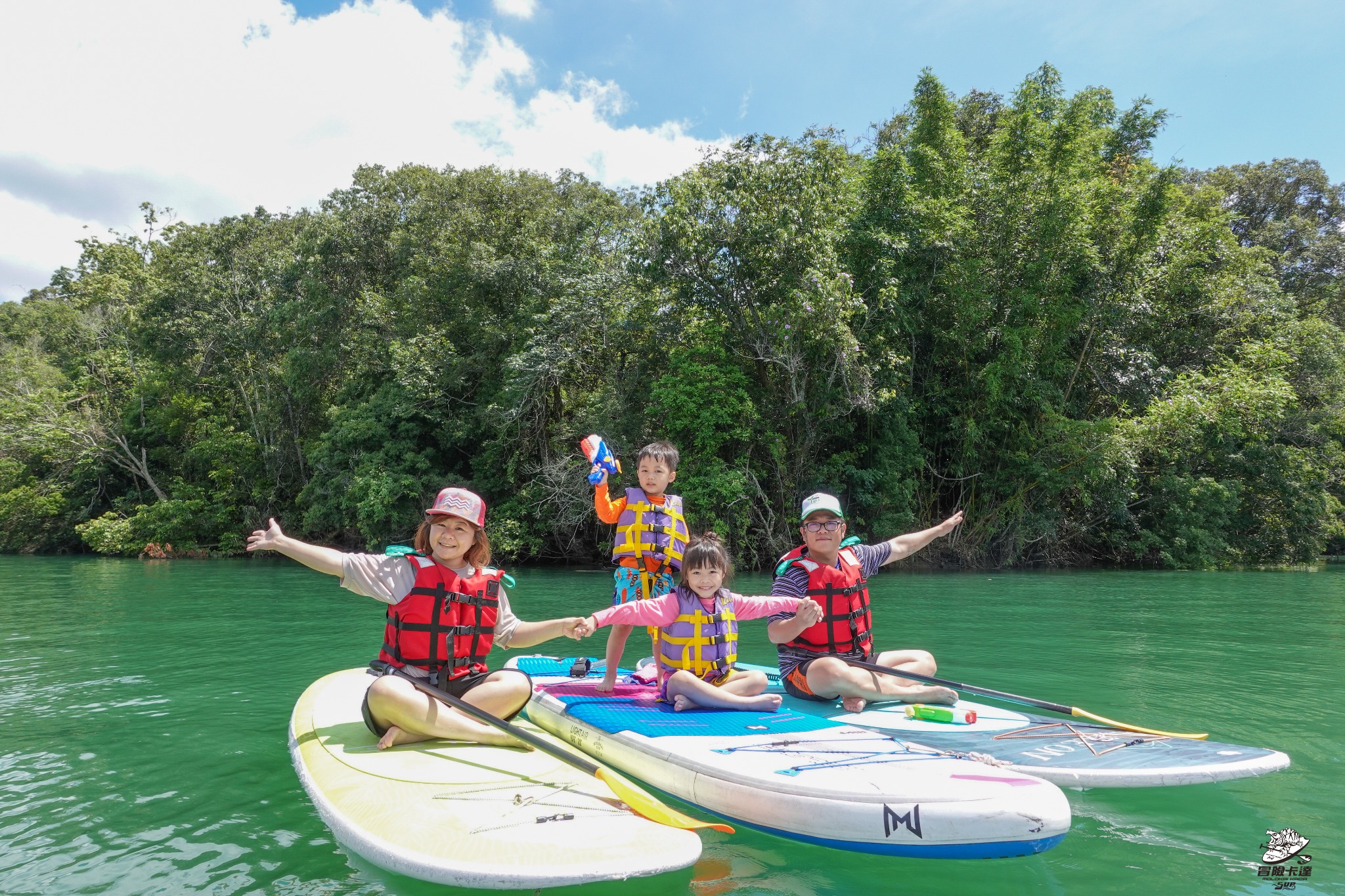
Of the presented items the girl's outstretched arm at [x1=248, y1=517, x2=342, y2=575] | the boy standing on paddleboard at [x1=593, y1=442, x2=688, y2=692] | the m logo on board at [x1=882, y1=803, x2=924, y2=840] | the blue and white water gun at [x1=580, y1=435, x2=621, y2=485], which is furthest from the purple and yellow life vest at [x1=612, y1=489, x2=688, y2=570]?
the m logo on board at [x1=882, y1=803, x2=924, y2=840]

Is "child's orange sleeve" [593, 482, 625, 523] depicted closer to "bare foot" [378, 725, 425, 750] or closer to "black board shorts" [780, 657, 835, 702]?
"black board shorts" [780, 657, 835, 702]

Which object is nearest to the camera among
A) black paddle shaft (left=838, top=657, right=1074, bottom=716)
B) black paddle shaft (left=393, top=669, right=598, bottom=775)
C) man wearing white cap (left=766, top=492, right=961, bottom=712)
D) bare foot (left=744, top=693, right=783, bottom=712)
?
black paddle shaft (left=393, top=669, right=598, bottom=775)

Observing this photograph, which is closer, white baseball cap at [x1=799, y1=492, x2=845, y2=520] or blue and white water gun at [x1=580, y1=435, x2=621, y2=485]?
white baseball cap at [x1=799, y1=492, x2=845, y2=520]

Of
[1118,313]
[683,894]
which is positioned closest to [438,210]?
[1118,313]

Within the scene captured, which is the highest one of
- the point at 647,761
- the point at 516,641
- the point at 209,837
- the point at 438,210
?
the point at 438,210

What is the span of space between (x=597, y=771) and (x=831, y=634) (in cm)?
193

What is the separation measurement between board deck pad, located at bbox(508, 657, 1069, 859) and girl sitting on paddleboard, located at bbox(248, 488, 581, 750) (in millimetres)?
639

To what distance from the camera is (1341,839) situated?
3168 mm

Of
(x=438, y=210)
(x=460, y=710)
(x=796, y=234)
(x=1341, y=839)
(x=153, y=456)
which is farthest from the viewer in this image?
(x=153, y=456)

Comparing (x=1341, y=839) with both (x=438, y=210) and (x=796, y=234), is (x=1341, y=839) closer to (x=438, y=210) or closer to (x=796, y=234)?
(x=796, y=234)

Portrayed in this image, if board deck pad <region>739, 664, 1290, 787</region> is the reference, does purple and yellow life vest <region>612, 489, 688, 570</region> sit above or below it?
above

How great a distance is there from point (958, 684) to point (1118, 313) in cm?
1680

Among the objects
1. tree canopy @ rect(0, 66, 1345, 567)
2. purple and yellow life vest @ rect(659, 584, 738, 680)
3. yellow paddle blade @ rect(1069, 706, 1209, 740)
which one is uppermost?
tree canopy @ rect(0, 66, 1345, 567)

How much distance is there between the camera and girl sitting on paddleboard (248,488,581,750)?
11.8ft
